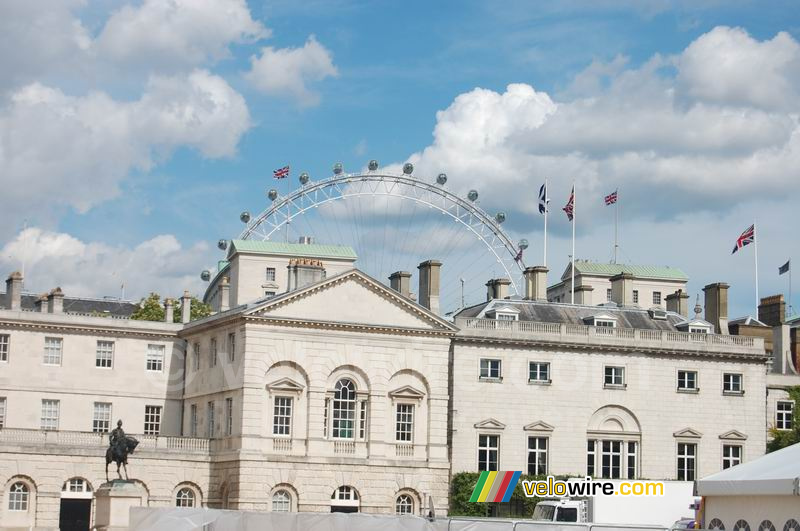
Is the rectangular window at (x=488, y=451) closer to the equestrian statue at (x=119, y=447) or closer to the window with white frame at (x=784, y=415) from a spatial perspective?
the window with white frame at (x=784, y=415)

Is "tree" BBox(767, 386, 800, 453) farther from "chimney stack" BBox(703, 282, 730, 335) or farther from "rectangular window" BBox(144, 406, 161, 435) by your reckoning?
"rectangular window" BBox(144, 406, 161, 435)

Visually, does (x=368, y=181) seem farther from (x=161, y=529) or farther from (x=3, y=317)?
(x=161, y=529)

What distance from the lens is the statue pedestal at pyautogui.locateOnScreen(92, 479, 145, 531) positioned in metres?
52.8

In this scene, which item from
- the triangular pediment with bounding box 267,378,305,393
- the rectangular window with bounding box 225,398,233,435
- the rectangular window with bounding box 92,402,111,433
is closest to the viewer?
the triangular pediment with bounding box 267,378,305,393

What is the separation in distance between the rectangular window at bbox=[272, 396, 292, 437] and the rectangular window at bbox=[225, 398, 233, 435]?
7.34 feet

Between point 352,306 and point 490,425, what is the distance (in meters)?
9.30

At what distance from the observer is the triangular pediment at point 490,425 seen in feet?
244

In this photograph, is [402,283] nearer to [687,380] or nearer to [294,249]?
[687,380]

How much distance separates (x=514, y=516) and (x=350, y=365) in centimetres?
1109

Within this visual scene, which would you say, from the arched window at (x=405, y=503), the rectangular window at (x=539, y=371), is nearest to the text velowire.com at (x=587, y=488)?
the rectangular window at (x=539, y=371)

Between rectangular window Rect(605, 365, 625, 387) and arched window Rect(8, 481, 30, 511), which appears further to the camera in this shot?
rectangular window Rect(605, 365, 625, 387)

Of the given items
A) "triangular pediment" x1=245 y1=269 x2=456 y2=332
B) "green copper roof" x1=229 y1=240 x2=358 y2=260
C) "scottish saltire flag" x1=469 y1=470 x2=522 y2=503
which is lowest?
"scottish saltire flag" x1=469 y1=470 x2=522 y2=503

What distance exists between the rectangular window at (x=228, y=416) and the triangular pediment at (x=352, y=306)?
15.4ft

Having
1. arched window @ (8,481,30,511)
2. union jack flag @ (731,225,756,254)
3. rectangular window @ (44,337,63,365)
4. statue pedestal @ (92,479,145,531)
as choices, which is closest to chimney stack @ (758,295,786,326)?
union jack flag @ (731,225,756,254)
